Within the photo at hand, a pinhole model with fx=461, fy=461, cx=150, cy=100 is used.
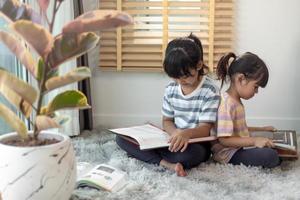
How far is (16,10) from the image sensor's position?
49.9 inches

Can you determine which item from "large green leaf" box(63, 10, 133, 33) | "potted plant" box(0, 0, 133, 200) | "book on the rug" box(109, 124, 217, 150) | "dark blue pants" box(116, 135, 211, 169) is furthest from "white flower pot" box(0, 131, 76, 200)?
"dark blue pants" box(116, 135, 211, 169)

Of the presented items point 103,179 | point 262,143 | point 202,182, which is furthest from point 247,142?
point 103,179

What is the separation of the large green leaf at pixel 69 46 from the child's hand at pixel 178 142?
66cm

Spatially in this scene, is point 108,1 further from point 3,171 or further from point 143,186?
point 3,171

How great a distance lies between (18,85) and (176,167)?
81 centimetres

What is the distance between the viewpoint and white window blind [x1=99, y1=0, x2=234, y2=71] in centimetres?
260

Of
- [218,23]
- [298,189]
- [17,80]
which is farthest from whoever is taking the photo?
[218,23]

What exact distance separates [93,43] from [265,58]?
1.64 meters

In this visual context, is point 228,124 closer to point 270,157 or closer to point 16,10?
point 270,157

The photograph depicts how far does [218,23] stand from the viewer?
2.63 meters

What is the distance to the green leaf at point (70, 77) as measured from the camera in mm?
1231

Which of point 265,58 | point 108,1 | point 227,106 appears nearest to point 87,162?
point 227,106

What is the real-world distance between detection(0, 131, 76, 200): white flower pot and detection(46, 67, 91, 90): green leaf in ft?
0.57

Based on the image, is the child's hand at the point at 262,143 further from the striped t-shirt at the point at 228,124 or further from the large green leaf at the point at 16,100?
the large green leaf at the point at 16,100
